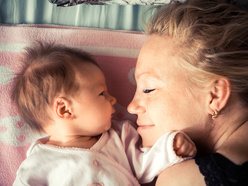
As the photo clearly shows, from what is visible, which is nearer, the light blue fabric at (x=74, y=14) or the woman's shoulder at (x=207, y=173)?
the woman's shoulder at (x=207, y=173)

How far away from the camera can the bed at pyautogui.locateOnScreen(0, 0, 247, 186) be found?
4.67 feet

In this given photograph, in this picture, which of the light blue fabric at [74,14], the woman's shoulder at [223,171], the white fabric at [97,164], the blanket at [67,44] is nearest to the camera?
the woman's shoulder at [223,171]

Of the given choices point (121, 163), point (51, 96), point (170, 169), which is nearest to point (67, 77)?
point (51, 96)

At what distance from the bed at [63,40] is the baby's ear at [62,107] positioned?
0.35 meters

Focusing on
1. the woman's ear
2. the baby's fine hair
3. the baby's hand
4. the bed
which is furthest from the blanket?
the woman's ear

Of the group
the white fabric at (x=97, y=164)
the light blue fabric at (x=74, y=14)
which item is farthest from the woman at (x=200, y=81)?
the light blue fabric at (x=74, y=14)

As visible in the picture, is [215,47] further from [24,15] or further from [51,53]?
[24,15]

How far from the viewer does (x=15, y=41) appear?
1479mm

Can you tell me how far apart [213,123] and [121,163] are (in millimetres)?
489

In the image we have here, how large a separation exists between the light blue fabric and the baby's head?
1.16 ft

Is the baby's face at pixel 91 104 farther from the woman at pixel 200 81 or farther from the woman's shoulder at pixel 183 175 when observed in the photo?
the woman's shoulder at pixel 183 175

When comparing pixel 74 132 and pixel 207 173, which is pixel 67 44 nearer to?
pixel 74 132

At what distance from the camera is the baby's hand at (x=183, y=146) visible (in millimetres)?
1107

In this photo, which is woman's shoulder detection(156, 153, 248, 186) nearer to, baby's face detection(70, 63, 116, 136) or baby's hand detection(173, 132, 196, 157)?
baby's hand detection(173, 132, 196, 157)
